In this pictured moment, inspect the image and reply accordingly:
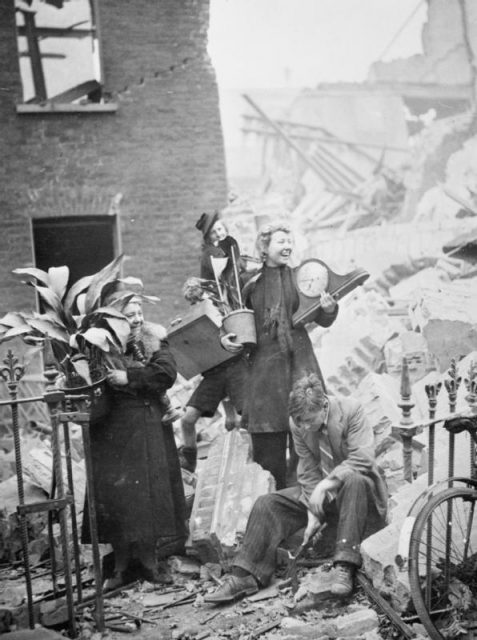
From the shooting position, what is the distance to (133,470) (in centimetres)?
463

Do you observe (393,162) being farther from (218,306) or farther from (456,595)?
(456,595)

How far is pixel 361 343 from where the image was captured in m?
6.27

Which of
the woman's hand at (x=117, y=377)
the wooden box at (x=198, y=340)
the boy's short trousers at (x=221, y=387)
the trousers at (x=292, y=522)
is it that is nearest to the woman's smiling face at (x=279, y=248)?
the wooden box at (x=198, y=340)

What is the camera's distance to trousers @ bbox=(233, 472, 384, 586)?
4.04m

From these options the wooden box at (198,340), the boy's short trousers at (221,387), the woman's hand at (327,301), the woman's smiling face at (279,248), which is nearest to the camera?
the woman's hand at (327,301)

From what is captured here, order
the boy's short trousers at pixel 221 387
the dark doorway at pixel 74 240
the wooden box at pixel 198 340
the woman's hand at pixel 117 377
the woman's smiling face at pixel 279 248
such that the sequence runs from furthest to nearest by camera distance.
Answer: the dark doorway at pixel 74 240
the boy's short trousers at pixel 221 387
the wooden box at pixel 198 340
the woman's smiling face at pixel 279 248
the woman's hand at pixel 117 377

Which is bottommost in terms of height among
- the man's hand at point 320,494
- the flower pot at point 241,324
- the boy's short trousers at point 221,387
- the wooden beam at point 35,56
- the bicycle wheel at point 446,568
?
the bicycle wheel at point 446,568

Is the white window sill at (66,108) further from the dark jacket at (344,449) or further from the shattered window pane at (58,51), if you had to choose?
the dark jacket at (344,449)

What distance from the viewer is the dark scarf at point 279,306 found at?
192 inches

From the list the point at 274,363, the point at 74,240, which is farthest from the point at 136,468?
the point at 74,240

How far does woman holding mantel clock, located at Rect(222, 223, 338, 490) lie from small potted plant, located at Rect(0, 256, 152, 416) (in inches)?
35.6

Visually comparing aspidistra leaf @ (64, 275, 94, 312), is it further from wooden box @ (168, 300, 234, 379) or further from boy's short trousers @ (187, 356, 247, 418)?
boy's short trousers @ (187, 356, 247, 418)

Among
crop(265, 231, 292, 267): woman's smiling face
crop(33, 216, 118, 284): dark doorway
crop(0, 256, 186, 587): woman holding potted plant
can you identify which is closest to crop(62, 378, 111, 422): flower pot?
crop(0, 256, 186, 587): woman holding potted plant

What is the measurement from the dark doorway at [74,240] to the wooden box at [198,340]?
2240 mm
